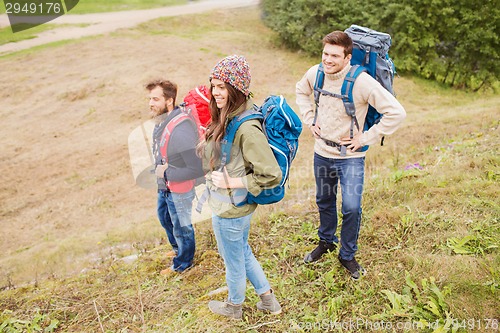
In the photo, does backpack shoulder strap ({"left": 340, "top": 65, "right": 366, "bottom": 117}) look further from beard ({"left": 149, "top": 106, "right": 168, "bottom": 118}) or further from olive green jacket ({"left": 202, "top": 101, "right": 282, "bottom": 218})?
beard ({"left": 149, "top": 106, "right": 168, "bottom": 118})

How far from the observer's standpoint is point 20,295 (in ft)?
14.8

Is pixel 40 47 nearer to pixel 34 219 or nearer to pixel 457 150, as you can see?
pixel 34 219

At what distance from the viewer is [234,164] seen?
9.23 feet

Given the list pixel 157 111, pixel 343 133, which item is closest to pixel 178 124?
pixel 157 111

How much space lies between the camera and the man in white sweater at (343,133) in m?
3.34

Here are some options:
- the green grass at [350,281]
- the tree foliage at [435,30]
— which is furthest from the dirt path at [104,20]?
the green grass at [350,281]

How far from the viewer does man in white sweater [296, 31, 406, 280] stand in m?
3.34

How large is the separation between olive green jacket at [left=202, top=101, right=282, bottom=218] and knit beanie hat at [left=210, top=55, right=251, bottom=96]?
0.16 metres

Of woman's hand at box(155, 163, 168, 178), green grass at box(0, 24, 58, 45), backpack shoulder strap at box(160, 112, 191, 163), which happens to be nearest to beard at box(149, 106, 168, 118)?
backpack shoulder strap at box(160, 112, 191, 163)

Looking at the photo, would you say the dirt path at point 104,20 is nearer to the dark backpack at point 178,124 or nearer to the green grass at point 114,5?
the green grass at point 114,5

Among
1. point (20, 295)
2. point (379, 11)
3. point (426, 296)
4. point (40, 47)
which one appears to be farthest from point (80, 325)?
point (40, 47)

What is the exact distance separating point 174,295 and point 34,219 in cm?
644

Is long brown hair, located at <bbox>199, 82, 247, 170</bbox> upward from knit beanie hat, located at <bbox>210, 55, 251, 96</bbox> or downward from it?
downward

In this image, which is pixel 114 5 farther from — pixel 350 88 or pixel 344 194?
pixel 344 194
